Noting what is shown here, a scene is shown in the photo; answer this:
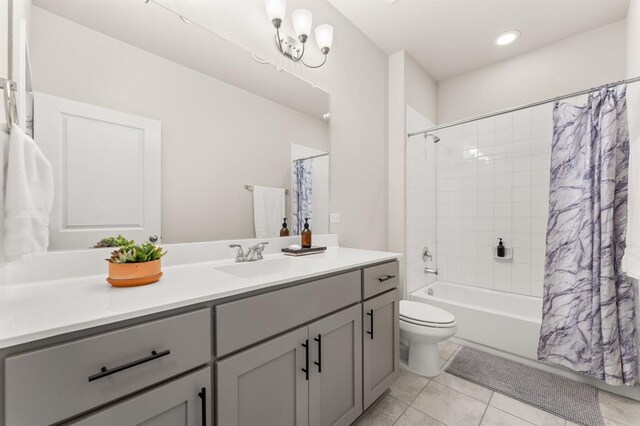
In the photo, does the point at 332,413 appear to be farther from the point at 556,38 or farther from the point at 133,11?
the point at 556,38

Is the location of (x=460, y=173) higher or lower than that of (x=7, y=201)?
higher

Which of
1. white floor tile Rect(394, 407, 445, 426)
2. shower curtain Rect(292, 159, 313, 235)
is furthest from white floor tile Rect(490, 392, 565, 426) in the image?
shower curtain Rect(292, 159, 313, 235)

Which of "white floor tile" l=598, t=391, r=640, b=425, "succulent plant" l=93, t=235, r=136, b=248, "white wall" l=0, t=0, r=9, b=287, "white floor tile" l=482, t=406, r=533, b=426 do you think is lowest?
"white floor tile" l=482, t=406, r=533, b=426

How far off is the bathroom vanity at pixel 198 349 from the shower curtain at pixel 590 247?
1.40m

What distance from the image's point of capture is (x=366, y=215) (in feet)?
7.65

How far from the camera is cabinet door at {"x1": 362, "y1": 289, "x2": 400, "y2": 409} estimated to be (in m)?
1.47

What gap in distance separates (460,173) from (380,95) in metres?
1.24

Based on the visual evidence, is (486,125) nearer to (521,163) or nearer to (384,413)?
(521,163)

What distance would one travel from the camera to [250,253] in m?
1.49

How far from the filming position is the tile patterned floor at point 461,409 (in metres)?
1.51

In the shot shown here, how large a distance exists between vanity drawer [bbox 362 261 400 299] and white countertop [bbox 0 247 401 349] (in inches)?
13.9

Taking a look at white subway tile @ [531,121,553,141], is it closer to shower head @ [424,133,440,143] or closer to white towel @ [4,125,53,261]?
shower head @ [424,133,440,143]

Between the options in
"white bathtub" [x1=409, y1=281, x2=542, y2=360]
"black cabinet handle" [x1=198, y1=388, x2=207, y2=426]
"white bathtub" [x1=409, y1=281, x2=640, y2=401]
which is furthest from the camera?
"white bathtub" [x1=409, y1=281, x2=542, y2=360]

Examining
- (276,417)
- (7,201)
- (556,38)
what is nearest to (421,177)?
(556,38)
